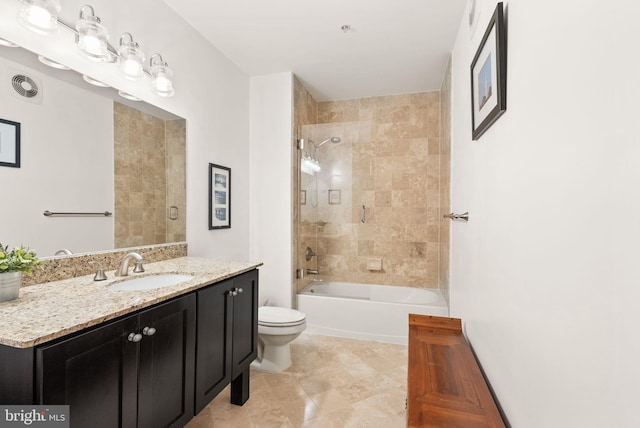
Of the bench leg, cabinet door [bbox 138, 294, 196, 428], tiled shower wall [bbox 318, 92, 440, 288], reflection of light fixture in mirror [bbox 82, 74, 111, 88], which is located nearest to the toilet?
the bench leg

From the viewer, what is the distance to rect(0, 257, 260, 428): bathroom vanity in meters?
0.87

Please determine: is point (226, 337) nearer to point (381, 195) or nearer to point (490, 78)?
point (490, 78)

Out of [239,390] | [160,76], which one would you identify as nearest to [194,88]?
[160,76]

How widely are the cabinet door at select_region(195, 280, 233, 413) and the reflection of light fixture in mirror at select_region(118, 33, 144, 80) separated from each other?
132cm

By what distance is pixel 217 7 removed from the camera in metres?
2.09

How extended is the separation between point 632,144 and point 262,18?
7.75ft

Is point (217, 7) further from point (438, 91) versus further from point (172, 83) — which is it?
point (438, 91)

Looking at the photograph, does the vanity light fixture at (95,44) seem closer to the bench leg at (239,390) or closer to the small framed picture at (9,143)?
the small framed picture at (9,143)

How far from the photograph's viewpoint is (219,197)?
2.64 meters

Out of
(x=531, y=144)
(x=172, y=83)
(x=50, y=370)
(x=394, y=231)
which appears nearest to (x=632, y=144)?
Answer: (x=531, y=144)

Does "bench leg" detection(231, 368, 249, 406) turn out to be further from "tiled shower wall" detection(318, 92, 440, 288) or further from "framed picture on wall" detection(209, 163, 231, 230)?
"tiled shower wall" detection(318, 92, 440, 288)

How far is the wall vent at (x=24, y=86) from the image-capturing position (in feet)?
4.26

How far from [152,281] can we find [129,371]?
A: 659 mm

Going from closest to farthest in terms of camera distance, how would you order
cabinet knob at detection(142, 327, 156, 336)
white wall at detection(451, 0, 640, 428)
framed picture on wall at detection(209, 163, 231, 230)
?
white wall at detection(451, 0, 640, 428)
cabinet knob at detection(142, 327, 156, 336)
framed picture on wall at detection(209, 163, 231, 230)
